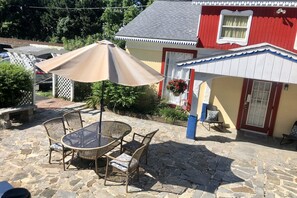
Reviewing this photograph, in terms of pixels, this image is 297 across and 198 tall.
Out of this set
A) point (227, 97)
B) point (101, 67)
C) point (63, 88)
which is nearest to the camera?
point (101, 67)

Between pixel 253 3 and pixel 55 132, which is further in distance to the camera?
pixel 253 3

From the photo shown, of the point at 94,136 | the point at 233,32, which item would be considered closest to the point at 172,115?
the point at 233,32

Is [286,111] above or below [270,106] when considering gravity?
below

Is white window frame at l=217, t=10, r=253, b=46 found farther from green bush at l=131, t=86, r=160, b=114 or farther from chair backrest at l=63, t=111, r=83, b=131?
chair backrest at l=63, t=111, r=83, b=131

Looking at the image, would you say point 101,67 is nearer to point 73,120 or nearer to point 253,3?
point 73,120

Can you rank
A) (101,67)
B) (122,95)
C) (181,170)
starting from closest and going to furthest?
(101,67) < (181,170) < (122,95)

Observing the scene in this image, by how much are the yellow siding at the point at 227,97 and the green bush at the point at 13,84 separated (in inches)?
294

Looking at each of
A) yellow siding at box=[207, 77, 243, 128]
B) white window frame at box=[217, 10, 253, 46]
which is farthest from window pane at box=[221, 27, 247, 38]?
yellow siding at box=[207, 77, 243, 128]

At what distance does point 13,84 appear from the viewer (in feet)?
31.8

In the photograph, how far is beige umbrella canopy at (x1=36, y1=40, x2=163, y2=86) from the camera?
214 inches

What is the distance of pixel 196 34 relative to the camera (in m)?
11.5

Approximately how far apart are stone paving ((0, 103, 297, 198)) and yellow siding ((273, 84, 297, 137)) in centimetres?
68

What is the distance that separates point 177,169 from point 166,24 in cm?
796

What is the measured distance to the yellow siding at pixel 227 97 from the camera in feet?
35.2
